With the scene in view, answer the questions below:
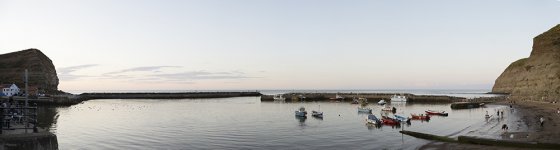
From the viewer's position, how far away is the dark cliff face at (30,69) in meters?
151

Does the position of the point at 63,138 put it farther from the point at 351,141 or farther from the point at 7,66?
the point at 7,66

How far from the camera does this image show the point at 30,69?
516 ft

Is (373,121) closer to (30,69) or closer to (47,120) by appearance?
(47,120)

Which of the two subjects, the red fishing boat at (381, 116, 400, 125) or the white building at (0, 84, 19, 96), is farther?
the white building at (0, 84, 19, 96)

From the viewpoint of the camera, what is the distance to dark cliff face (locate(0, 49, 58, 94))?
495 ft


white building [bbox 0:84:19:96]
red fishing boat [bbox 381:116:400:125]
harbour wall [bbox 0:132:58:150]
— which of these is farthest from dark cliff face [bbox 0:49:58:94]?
harbour wall [bbox 0:132:58:150]

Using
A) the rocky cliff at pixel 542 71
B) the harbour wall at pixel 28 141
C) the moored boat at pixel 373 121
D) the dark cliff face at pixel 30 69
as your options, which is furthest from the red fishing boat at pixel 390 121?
the dark cliff face at pixel 30 69

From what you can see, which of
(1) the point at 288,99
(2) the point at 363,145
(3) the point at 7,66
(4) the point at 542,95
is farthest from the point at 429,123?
(3) the point at 7,66

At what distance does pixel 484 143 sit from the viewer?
34000 millimetres

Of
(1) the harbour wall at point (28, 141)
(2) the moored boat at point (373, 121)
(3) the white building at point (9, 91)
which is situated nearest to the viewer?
(1) the harbour wall at point (28, 141)

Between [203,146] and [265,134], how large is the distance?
1065cm

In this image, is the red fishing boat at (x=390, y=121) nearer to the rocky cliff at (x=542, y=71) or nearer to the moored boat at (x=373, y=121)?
the moored boat at (x=373, y=121)

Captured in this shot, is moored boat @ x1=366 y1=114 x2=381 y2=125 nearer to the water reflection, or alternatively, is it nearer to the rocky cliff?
the water reflection

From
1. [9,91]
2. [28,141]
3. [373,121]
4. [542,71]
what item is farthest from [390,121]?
[542,71]
